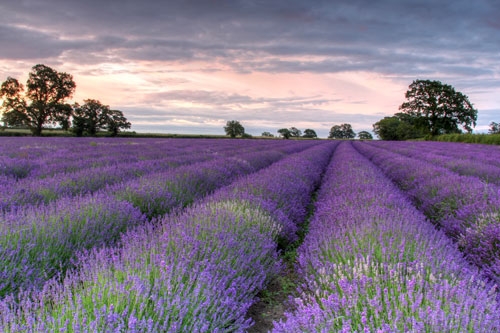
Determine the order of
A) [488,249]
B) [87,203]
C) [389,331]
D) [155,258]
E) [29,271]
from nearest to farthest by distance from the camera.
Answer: [389,331] → [155,258] → [29,271] → [488,249] → [87,203]

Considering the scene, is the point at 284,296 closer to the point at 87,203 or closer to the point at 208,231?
the point at 208,231

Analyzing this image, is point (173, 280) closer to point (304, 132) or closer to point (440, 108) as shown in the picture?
point (440, 108)

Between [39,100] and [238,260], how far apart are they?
140 feet

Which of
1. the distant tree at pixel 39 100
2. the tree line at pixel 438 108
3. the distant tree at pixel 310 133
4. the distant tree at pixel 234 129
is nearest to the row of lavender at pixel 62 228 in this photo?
the distant tree at pixel 39 100

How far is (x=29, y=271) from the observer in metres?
2.29

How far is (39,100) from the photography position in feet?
123

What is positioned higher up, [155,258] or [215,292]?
[155,258]

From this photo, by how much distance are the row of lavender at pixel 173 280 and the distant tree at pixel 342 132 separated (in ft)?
401

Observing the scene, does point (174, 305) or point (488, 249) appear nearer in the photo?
point (174, 305)

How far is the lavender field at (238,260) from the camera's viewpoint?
1561mm

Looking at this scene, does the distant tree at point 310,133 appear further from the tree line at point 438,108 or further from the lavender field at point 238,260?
the lavender field at point 238,260

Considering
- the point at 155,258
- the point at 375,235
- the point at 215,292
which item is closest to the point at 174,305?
the point at 215,292

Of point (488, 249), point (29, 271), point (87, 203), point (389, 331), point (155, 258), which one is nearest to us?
point (389, 331)

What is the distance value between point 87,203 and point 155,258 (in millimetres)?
1890
